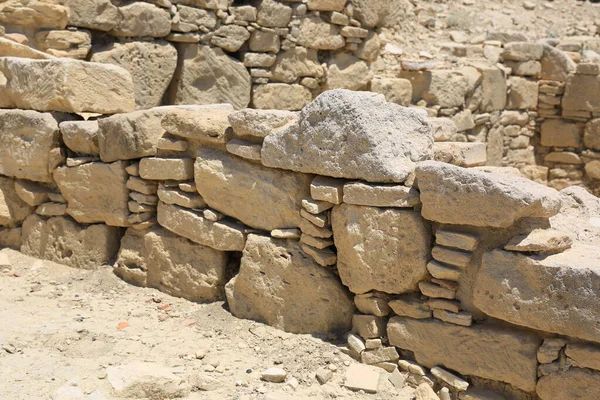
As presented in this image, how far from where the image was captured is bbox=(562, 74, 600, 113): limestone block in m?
9.44

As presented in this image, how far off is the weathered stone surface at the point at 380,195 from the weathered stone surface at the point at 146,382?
4.38 feet

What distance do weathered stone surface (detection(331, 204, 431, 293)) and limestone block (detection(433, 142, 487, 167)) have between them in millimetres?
587

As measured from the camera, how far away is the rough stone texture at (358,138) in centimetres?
364

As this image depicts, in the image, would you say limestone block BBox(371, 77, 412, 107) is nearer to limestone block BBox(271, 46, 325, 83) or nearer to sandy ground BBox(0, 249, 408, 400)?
limestone block BBox(271, 46, 325, 83)

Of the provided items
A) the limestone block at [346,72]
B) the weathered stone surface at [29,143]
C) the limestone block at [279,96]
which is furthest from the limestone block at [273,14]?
the weathered stone surface at [29,143]

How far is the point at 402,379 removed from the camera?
3715 millimetres

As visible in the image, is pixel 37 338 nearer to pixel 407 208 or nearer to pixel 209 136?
pixel 209 136

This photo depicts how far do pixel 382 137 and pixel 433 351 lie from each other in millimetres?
1194

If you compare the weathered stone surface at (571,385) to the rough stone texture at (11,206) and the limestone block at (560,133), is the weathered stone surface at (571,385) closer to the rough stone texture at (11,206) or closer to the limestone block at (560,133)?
the rough stone texture at (11,206)

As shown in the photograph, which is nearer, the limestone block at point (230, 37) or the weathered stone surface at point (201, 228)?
the weathered stone surface at point (201, 228)

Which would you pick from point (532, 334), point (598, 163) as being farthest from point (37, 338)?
point (598, 163)

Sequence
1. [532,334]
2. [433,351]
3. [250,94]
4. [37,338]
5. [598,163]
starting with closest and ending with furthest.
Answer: [532,334]
[433,351]
[37,338]
[250,94]
[598,163]

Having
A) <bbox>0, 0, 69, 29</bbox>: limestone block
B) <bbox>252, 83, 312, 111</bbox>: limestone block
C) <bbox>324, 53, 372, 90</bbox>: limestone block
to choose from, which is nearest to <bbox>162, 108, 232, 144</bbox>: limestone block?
<bbox>0, 0, 69, 29</bbox>: limestone block

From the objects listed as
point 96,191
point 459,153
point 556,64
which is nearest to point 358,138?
point 459,153
